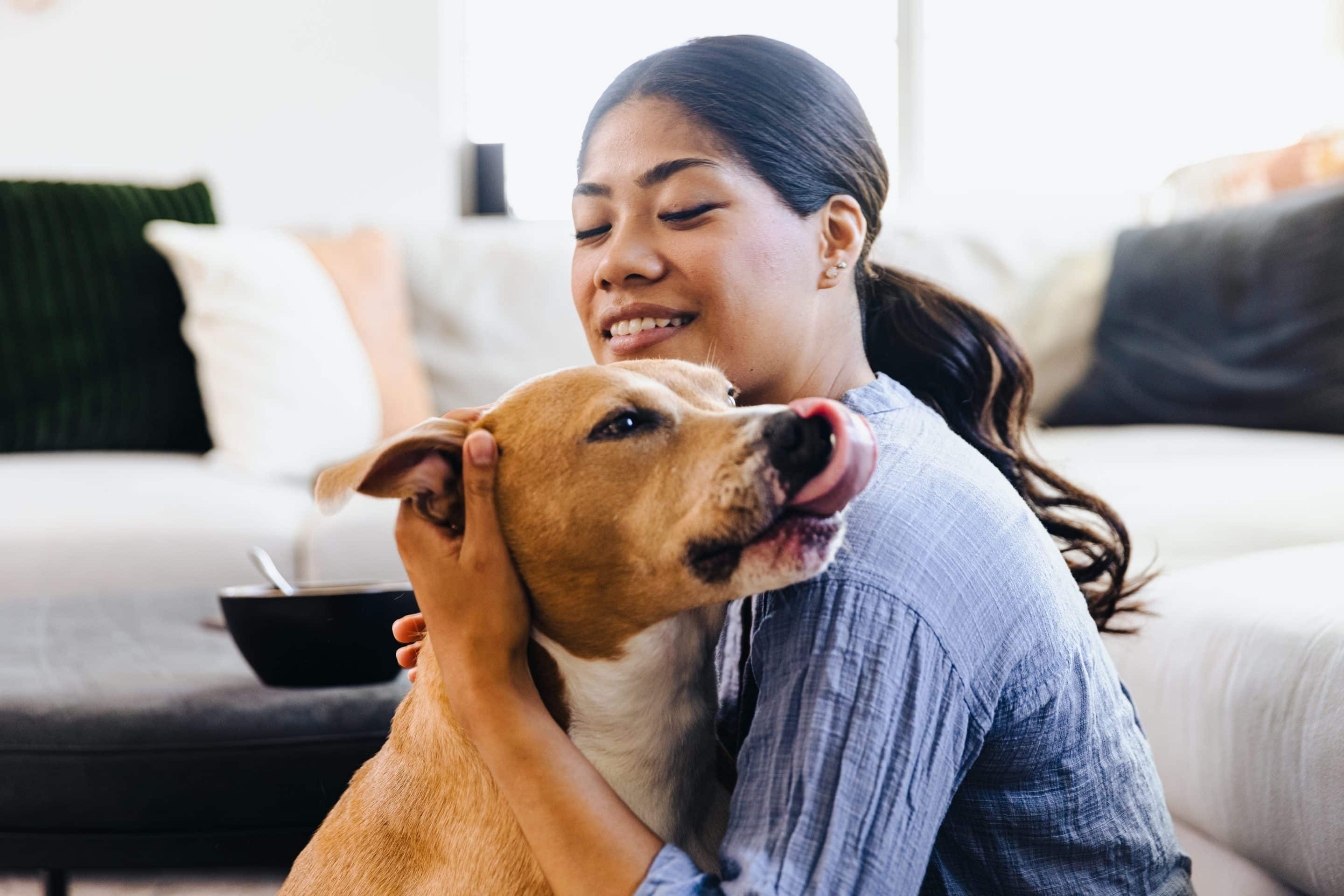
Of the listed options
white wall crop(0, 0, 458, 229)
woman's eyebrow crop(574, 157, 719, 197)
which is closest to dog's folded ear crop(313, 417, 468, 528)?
woman's eyebrow crop(574, 157, 719, 197)

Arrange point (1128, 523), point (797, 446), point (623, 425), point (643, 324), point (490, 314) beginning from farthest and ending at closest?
point (490, 314)
point (1128, 523)
point (643, 324)
point (623, 425)
point (797, 446)

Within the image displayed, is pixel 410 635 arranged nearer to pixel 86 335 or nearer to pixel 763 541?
pixel 763 541

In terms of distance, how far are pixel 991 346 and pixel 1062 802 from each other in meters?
0.72

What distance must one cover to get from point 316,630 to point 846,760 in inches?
40.5

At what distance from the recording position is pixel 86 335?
130 inches

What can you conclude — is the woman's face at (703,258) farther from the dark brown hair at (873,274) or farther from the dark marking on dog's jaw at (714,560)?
the dark marking on dog's jaw at (714,560)

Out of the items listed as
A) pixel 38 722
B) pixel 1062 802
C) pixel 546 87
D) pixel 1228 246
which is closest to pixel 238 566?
pixel 38 722

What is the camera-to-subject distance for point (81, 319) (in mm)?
3307

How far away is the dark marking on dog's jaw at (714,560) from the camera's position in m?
1.09

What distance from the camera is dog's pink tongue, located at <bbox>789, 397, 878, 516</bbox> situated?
97 centimetres

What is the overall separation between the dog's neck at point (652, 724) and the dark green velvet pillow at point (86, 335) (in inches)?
98.0

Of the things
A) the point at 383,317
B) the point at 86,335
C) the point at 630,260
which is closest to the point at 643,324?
the point at 630,260

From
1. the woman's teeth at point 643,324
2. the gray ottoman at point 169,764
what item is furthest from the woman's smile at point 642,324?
the gray ottoman at point 169,764

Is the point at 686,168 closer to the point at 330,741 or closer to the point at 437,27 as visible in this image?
the point at 330,741
